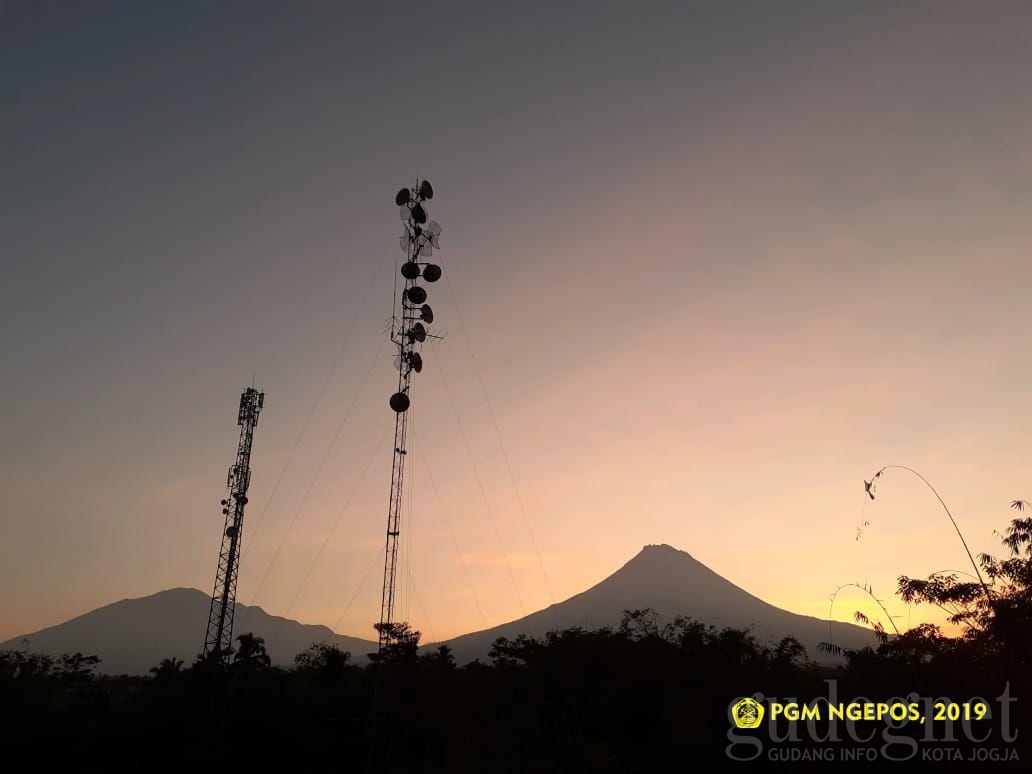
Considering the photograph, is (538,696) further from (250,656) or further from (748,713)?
(250,656)

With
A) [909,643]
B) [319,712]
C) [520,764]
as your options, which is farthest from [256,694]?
[909,643]

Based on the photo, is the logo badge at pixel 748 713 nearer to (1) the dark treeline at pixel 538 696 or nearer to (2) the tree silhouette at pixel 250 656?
(1) the dark treeline at pixel 538 696

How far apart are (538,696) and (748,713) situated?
522 inches

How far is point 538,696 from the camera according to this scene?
39.3 metres

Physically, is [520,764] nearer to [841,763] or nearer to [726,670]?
[841,763]

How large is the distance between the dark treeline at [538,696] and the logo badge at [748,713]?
0.91 m

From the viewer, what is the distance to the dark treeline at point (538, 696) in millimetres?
26109

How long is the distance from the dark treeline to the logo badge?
910mm

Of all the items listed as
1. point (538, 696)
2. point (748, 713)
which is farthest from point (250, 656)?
point (748, 713)

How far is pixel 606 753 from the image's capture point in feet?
95.7

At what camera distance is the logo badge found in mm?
28938

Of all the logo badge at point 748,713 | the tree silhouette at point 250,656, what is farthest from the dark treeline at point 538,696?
the tree silhouette at point 250,656

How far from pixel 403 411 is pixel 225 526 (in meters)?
24.3

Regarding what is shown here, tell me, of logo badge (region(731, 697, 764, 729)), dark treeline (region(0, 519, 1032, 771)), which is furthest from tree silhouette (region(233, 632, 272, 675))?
logo badge (region(731, 697, 764, 729))
